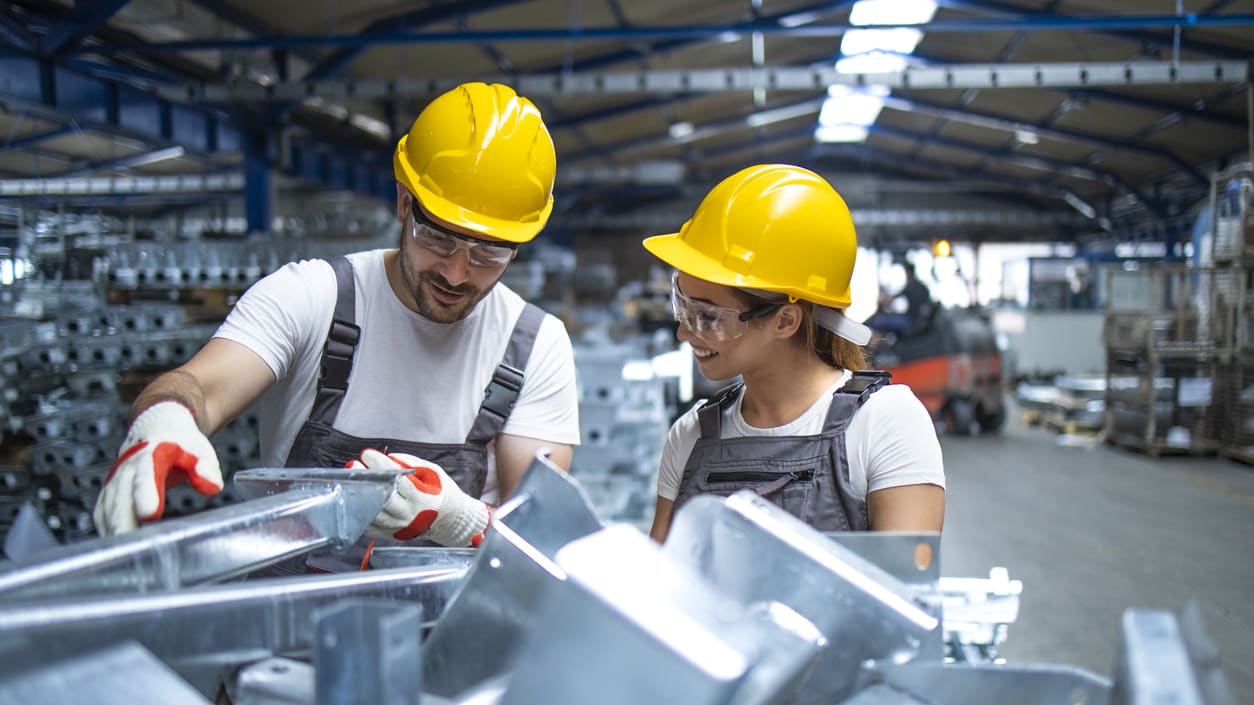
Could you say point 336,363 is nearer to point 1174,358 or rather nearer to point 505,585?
point 505,585

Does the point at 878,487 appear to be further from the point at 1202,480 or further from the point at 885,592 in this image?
the point at 1202,480

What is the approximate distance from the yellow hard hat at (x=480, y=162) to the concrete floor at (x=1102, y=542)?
247cm

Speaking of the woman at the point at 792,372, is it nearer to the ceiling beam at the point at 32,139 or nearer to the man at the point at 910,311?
the ceiling beam at the point at 32,139

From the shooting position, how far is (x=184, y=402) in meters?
1.56

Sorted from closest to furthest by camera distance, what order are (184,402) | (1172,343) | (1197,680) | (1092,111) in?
(1197,680), (184,402), (1172,343), (1092,111)

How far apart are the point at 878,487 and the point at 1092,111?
1299cm

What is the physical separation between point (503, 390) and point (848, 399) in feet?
2.55

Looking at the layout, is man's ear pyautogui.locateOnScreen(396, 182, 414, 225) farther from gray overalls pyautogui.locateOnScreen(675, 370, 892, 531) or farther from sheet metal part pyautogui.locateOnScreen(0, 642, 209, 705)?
sheet metal part pyautogui.locateOnScreen(0, 642, 209, 705)

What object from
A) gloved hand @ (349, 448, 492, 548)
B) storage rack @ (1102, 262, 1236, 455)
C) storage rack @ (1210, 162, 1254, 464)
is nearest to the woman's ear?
gloved hand @ (349, 448, 492, 548)

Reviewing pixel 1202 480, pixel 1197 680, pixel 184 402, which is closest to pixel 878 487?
pixel 1197 680

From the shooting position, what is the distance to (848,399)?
1760 mm

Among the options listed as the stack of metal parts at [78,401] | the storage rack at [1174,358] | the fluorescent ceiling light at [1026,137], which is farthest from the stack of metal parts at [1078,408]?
the stack of metal parts at [78,401]

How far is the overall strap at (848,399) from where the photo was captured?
1746mm

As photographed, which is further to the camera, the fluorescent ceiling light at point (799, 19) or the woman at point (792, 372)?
the fluorescent ceiling light at point (799, 19)
